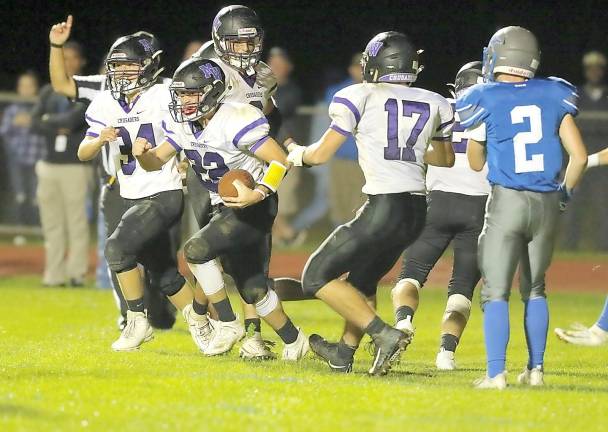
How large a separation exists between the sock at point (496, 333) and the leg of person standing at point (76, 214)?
6.88m

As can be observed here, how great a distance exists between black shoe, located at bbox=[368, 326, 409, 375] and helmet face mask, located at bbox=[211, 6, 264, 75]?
6.77 feet

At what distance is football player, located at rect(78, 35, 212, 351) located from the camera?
8.02m

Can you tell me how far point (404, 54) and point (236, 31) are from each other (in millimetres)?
1373

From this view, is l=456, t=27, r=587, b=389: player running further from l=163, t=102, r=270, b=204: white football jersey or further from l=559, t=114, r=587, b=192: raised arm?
l=163, t=102, r=270, b=204: white football jersey

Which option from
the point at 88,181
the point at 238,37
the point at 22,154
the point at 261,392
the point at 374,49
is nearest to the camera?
the point at 261,392

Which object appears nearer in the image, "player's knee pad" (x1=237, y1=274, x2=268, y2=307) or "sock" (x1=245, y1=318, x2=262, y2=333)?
"player's knee pad" (x1=237, y1=274, x2=268, y2=307)

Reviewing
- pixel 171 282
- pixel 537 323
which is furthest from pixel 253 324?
pixel 537 323

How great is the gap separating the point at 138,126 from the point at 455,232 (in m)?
1.96

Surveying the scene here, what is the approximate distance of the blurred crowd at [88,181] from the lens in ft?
41.7

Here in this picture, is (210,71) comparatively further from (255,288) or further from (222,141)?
(255,288)

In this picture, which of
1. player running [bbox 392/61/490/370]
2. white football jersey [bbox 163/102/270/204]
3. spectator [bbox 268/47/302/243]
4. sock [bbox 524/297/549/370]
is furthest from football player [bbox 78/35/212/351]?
spectator [bbox 268/47/302/243]

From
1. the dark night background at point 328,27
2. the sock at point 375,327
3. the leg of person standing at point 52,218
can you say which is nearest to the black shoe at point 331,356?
the sock at point 375,327

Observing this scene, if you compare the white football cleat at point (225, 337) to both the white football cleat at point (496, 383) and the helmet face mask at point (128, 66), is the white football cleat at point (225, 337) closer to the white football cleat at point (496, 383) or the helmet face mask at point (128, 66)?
the helmet face mask at point (128, 66)

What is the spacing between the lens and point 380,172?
6934mm
